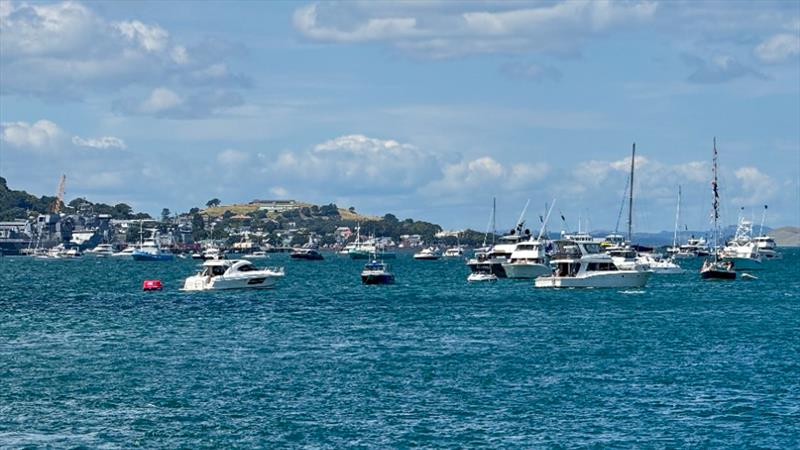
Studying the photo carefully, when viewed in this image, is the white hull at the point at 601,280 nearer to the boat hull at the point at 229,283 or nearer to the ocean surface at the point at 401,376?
the ocean surface at the point at 401,376

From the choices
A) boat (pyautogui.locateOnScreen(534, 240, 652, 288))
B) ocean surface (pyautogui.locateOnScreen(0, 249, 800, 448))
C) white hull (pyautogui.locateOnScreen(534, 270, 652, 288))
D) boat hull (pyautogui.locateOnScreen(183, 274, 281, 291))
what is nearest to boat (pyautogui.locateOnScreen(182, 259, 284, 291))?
boat hull (pyautogui.locateOnScreen(183, 274, 281, 291))

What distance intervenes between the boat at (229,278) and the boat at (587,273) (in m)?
35.5

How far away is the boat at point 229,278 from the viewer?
16650 centimetres

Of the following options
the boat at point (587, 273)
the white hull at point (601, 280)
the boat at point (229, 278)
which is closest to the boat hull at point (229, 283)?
the boat at point (229, 278)

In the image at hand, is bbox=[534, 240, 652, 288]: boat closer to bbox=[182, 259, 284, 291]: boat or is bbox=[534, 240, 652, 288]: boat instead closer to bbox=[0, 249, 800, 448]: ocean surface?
bbox=[0, 249, 800, 448]: ocean surface

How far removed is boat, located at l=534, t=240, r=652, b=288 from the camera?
166500 mm

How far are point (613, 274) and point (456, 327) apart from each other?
61337mm

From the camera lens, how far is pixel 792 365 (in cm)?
8119

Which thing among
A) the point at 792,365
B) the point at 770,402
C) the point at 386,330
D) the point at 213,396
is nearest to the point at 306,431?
the point at 213,396

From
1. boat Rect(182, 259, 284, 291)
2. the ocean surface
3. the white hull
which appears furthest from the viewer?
boat Rect(182, 259, 284, 291)

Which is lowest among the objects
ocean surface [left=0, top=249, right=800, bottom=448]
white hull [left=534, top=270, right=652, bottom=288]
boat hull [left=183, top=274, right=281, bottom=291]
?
ocean surface [left=0, top=249, right=800, bottom=448]

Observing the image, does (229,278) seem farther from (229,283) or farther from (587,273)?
(587,273)

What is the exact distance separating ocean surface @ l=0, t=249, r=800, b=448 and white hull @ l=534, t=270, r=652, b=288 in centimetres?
2875

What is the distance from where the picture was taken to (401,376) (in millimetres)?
76062
